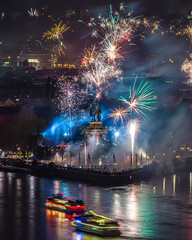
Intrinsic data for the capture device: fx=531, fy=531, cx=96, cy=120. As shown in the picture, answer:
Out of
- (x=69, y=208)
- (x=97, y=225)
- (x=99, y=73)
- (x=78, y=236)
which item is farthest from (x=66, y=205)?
(x=99, y=73)

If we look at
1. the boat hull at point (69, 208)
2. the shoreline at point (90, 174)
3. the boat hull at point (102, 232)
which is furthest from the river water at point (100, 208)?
the shoreline at point (90, 174)

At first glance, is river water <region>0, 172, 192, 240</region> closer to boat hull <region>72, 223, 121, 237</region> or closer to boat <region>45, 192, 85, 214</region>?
boat hull <region>72, 223, 121, 237</region>

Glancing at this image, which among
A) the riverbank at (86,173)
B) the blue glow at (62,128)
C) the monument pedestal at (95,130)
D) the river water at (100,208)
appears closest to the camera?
the river water at (100,208)

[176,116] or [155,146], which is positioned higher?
[176,116]

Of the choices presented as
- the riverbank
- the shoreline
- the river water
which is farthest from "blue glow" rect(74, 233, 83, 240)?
the riverbank

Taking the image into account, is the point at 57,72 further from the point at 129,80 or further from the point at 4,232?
the point at 4,232

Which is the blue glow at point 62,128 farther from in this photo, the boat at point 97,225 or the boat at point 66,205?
the boat at point 97,225

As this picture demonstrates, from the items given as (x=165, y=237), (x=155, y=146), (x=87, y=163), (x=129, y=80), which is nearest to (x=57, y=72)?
(x=129, y=80)

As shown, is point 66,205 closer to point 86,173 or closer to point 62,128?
point 86,173
